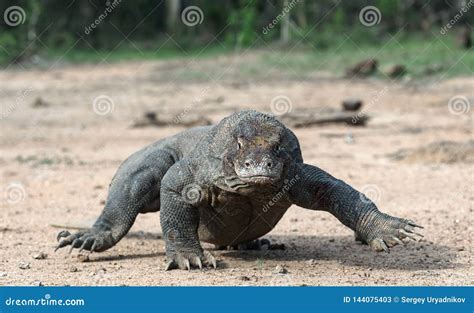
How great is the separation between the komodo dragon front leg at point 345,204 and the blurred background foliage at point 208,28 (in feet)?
55.7

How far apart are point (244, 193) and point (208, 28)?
26.3 m

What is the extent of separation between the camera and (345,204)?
5.52 metres

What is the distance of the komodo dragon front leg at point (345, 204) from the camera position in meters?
5.42

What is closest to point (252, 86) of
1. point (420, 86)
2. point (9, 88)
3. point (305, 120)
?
point (420, 86)

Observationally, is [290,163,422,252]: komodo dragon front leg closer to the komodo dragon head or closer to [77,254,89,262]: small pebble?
the komodo dragon head

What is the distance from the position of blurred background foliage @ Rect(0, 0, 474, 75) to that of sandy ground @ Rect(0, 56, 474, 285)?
4.85m

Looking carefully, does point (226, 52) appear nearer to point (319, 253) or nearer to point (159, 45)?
point (159, 45)

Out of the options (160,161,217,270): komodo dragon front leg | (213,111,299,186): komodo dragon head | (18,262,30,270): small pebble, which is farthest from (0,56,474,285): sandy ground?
(213,111,299,186): komodo dragon head

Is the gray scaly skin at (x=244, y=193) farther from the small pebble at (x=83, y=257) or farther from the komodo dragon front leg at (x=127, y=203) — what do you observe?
the small pebble at (x=83, y=257)

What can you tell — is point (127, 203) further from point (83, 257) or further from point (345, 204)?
point (345, 204)

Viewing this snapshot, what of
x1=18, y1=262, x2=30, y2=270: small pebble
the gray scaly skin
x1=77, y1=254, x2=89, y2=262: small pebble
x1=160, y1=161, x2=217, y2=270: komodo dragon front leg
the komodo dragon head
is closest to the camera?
the komodo dragon head

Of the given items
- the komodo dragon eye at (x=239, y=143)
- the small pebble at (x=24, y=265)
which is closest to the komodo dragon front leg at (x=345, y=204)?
the komodo dragon eye at (x=239, y=143)

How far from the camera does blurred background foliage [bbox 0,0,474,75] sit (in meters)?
24.8

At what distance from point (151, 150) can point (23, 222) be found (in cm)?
174
